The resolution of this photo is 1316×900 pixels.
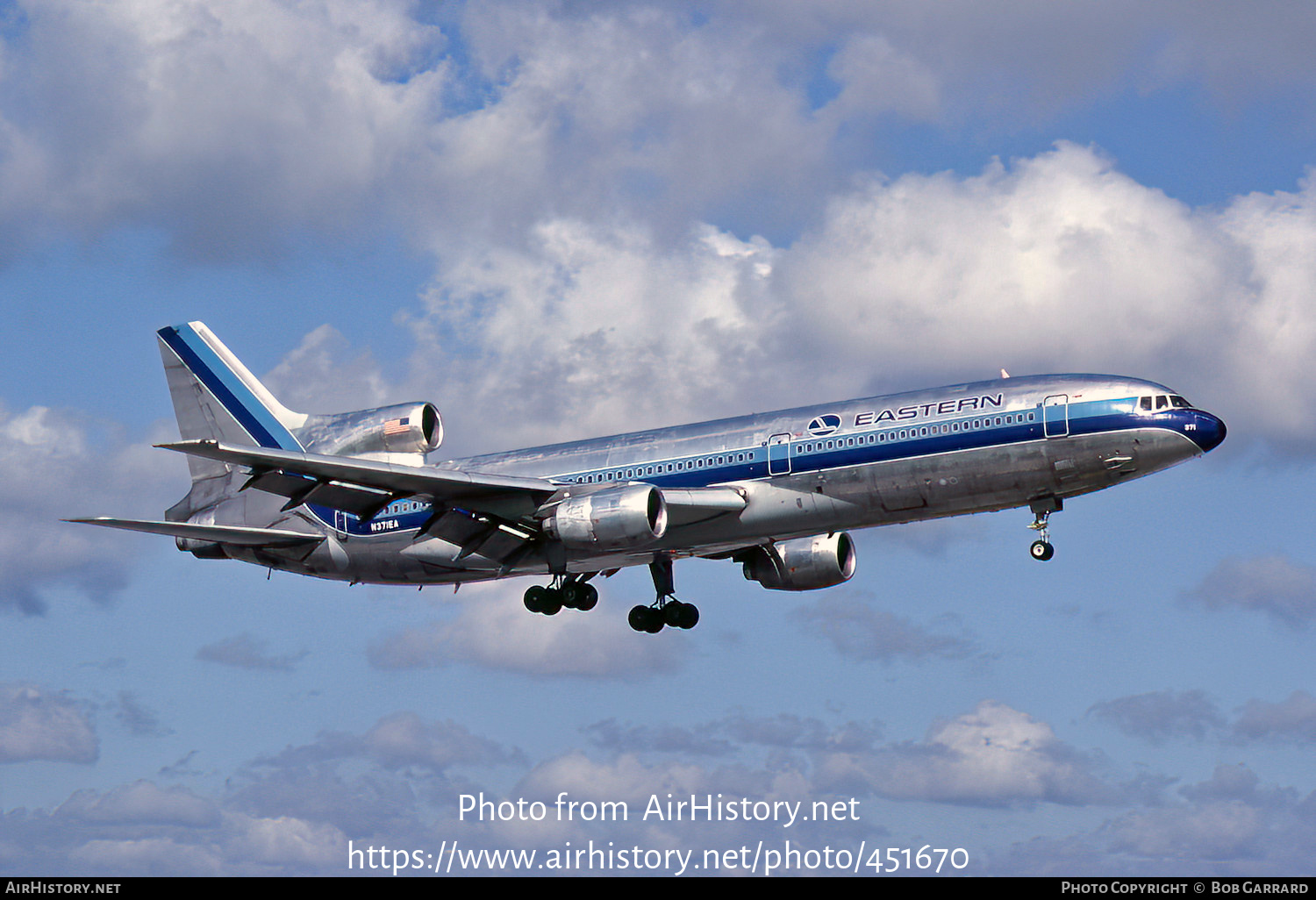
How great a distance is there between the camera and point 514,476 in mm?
47875

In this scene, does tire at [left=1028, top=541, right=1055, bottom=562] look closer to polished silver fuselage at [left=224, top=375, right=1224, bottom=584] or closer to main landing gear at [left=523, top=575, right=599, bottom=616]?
polished silver fuselage at [left=224, top=375, right=1224, bottom=584]

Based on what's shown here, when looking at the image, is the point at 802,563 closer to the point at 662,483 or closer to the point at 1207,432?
the point at 662,483

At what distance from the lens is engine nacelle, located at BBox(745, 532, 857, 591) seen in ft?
176

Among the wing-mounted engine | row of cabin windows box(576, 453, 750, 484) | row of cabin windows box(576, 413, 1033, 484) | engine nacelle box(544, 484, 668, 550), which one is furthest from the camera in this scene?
the wing-mounted engine

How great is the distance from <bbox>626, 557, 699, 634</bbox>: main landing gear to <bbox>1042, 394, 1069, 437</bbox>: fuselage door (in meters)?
16.0

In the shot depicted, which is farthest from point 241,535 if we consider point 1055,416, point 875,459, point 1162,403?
point 1162,403

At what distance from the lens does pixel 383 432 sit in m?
49.3

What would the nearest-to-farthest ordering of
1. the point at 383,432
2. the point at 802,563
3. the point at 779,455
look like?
the point at 779,455 → the point at 383,432 → the point at 802,563

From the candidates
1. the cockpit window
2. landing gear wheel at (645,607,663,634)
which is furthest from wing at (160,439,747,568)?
the cockpit window

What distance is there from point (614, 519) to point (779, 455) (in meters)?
5.58

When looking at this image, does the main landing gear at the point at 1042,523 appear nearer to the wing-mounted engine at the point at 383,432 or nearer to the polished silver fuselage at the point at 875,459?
the polished silver fuselage at the point at 875,459

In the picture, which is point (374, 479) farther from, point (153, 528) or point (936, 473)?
point (936, 473)

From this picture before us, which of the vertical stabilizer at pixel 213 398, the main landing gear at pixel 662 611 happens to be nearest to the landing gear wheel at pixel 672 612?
the main landing gear at pixel 662 611
